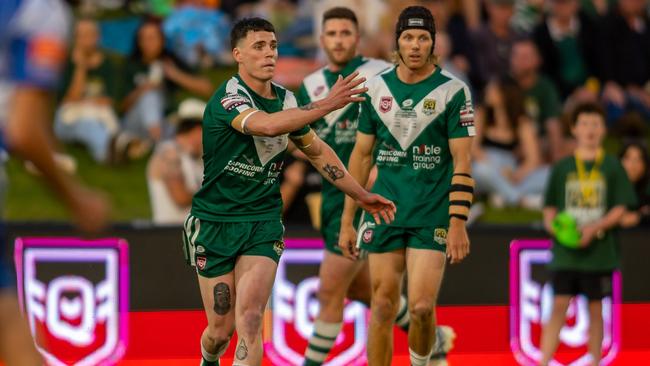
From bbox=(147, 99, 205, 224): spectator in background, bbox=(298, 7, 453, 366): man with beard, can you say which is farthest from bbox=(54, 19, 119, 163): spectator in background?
bbox=(298, 7, 453, 366): man with beard

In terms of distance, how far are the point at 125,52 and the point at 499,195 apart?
4241 millimetres

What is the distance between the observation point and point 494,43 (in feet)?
46.8

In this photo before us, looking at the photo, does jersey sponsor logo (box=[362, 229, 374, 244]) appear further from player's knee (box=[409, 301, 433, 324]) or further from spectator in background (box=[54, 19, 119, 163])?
spectator in background (box=[54, 19, 119, 163])

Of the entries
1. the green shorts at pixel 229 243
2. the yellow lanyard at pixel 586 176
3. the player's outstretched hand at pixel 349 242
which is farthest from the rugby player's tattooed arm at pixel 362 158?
the yellow lanyard at pixel 586 176

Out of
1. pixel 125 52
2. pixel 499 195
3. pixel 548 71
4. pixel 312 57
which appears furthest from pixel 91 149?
pixel 548 71

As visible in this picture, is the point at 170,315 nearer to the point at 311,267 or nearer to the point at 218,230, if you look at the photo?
the point at 311,267

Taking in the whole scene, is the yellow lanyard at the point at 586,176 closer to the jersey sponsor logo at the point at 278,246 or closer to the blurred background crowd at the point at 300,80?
the blurred background crowd at the point at 300,80

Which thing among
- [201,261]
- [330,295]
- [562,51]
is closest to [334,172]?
[201,261]

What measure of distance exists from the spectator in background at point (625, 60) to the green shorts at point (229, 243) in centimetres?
773

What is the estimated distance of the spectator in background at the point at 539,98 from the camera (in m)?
13.8

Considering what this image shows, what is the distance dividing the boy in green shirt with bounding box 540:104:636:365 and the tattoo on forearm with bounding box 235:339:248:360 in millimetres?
3470

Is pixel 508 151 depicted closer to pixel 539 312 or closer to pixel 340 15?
pixel 539 312

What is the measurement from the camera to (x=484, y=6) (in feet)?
48.6

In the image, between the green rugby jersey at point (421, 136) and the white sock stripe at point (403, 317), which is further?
the white sock stripe at point (403, 317)
